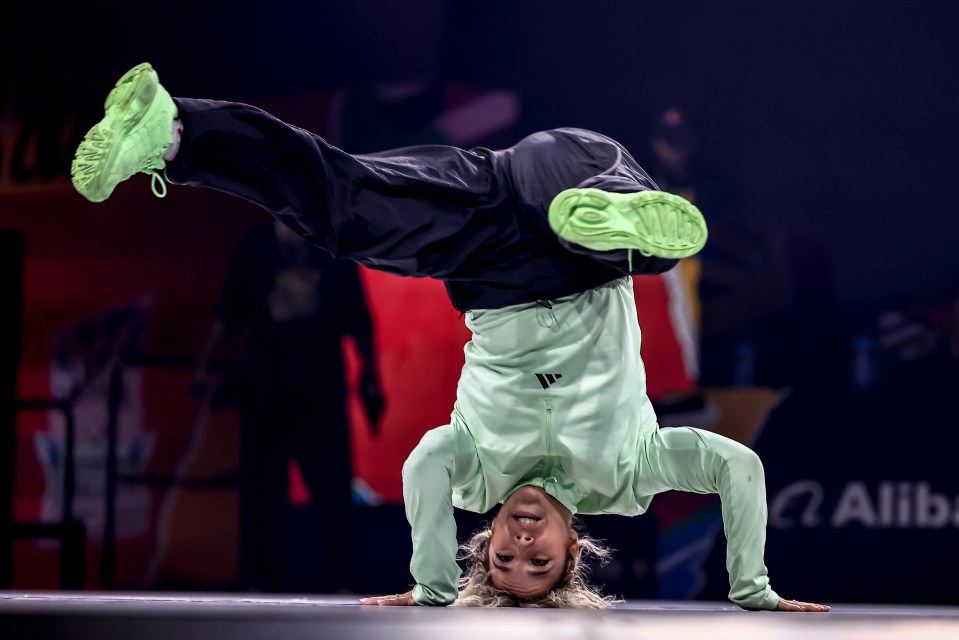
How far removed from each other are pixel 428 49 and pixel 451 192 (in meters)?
1.55

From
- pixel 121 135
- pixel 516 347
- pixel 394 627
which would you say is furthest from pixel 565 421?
pixel 121 135

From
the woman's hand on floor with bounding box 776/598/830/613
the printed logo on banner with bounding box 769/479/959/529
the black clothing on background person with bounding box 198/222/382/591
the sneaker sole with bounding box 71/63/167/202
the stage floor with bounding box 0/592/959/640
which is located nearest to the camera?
the stage floor with bounding box 0/592/959/640

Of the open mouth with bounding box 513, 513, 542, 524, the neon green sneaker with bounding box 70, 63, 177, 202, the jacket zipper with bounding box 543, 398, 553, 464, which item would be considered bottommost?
the open mouth with bounding box 513, 513, 542, 524

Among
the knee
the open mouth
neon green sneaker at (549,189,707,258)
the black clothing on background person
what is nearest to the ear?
the open mouth

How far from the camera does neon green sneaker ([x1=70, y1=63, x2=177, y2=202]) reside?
1.60 m

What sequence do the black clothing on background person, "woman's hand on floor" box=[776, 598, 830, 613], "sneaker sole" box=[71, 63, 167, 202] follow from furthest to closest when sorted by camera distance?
1. the black clothing on background person
2. "woman's hand on floor" box=[776, 598, 830, 613]
3. "sneaker sole" box=[71, 63, 167, 202]

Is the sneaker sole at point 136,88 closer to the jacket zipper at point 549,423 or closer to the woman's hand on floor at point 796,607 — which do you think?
the jacket zipper at point 549,423

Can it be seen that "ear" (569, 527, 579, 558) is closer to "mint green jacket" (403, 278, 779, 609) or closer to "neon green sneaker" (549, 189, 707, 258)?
"mint green jacket" (403, 278, 779, 609)

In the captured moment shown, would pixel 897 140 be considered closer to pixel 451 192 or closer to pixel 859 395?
pixel 859 395

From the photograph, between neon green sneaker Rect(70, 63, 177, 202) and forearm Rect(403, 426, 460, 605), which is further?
forearm Rect(403, 426, 460, 605)

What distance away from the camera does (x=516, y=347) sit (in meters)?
2.03

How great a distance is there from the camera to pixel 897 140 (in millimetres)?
3283

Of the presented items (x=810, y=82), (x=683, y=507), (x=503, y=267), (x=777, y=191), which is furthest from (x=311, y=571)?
(x=810, y=82)

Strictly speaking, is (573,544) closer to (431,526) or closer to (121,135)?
(431,526)
